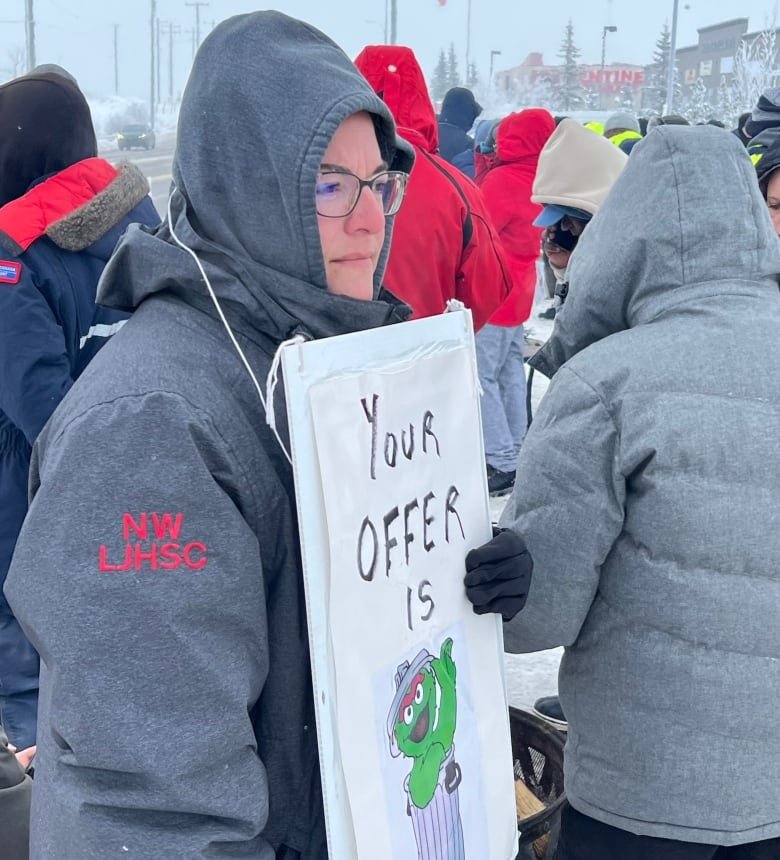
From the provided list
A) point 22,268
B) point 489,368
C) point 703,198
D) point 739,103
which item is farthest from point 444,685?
point 739,103

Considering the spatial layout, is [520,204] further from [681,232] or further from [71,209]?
[681,232]

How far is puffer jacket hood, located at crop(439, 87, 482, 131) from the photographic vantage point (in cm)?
912

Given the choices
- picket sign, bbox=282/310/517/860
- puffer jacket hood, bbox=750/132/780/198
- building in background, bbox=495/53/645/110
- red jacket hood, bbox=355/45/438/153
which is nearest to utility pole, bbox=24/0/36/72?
red jacket hood, bbox=355/45/438/153

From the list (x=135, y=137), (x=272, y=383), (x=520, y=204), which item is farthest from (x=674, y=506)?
(x=135, y=137)

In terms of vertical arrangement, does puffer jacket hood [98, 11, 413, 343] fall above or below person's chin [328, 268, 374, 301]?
above

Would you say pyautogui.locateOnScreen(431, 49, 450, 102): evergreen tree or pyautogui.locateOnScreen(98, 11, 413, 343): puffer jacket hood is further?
pyautogui.locateOnScreen(431, 49, 450, 102): evergreen tree

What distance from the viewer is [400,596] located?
1145 mm

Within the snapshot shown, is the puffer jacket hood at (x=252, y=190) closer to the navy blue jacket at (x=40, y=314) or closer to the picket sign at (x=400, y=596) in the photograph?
the picket sign at (x=400, y=596)

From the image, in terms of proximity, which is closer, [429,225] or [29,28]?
[429,225]

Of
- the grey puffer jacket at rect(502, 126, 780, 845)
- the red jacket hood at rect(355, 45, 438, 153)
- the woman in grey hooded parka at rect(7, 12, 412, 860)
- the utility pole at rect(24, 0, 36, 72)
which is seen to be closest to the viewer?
the woman in grey hooded parka at rect(7, 12, 412, 860)

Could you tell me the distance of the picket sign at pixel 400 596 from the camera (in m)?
1.02

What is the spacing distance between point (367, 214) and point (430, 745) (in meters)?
0.65

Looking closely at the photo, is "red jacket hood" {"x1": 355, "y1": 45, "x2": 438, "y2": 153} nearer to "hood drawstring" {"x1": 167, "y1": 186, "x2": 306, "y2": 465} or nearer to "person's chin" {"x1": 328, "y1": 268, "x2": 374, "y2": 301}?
"person's chin" {"x1": 328, "y1": 268, "x2": 374, "y2": 301}

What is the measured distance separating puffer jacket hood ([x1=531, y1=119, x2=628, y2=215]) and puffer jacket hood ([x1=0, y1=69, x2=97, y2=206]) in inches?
53.8
